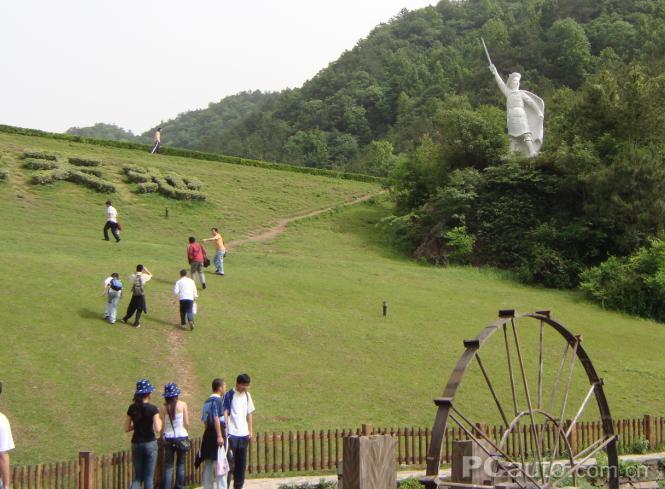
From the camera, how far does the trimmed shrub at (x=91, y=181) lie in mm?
43156

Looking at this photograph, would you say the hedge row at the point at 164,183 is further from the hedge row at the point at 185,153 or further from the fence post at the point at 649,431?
the fence post at the point at 649,431

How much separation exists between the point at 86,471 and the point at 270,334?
1055cm

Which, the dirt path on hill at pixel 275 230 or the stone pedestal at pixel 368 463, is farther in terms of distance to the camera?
the dirt path on hill at pixel 275 230

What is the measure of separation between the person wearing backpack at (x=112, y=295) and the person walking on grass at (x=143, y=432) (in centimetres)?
895

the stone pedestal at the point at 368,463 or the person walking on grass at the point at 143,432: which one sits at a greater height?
the stone pedestal at the point at 368,463

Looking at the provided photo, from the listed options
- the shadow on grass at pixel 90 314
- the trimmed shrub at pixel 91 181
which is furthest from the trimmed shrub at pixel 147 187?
the shadow on grass at pixel 90 314

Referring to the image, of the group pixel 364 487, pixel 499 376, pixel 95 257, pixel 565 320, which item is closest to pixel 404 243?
pixel 565 320

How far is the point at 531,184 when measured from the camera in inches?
1582

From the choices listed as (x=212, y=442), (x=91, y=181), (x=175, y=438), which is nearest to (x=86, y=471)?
(x=175, y=438)

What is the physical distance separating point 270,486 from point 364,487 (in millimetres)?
8158

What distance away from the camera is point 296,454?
15.2m

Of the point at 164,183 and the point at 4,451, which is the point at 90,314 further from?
the point at 164,183

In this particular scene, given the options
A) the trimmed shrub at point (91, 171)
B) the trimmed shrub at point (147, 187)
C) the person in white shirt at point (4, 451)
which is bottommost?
the person in white shirt at point (4, 451)

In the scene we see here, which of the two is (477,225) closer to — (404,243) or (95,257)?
(404,243)
